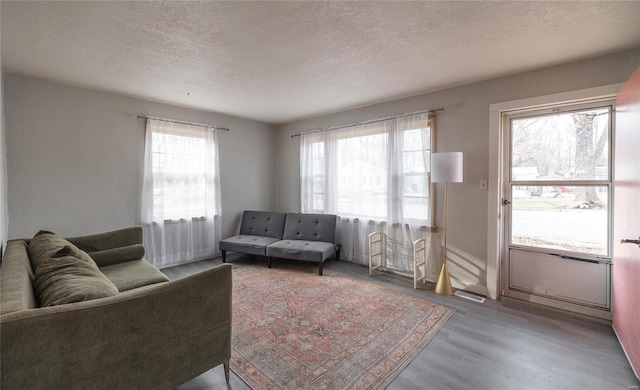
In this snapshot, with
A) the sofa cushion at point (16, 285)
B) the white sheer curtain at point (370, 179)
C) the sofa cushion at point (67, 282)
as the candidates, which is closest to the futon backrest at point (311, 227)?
the white sheer curtain at point (370, 179)

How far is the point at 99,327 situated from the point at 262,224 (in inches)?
137

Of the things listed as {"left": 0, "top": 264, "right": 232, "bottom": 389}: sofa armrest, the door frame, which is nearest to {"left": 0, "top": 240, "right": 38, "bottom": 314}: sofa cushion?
{"left": 0, "top": 264, "right": 232, "bottom": 389}: sofa armrest

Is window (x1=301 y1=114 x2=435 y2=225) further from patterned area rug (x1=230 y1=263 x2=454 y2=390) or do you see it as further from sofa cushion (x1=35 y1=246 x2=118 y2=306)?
sofa cushion (x1=35 y1=246 x2=118 y2=306)

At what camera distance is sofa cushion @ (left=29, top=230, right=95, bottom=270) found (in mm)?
1725

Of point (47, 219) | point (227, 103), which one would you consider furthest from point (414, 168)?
point (47, 219)

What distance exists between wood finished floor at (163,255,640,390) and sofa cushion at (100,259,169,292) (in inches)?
37.2

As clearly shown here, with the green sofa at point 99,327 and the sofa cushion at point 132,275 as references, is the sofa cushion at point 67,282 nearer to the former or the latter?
the green sofa at point 99,327

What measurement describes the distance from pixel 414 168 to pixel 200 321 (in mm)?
3014

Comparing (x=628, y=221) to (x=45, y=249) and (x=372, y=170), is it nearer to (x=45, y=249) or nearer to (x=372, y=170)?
(x=372, y=170)

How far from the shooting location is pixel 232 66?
104 inches

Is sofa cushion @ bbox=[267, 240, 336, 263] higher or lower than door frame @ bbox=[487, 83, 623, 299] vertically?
lower

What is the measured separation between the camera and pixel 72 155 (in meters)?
3.17

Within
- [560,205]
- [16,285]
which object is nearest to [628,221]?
[560,205]

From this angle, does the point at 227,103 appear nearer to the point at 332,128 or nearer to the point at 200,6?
the point at 332,128
